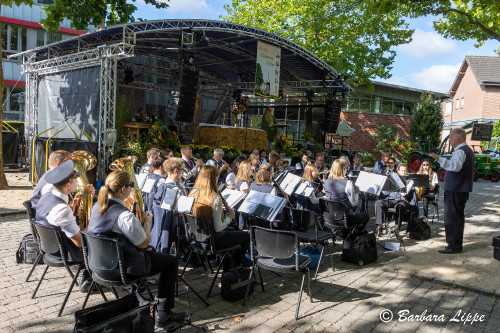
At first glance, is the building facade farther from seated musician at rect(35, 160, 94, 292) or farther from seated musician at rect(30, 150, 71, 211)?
seated musician at rect(35, 160, 94, 292)

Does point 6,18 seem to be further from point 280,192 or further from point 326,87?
point 280,192

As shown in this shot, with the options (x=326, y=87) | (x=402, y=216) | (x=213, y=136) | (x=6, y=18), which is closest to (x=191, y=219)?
(x=402, y=216)

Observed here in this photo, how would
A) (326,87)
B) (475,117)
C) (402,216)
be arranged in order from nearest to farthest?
(402,216) < (326,87) < (475,117)

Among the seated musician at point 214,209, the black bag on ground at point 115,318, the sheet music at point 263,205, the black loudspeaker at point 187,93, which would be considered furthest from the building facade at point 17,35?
the black bag on ground at point 115,318

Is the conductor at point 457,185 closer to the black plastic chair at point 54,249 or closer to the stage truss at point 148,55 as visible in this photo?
the black plastic chair at point 54,249

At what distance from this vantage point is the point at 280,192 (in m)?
7.01

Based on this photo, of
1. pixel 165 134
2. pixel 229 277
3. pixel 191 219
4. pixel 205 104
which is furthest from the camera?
pixel 205 104

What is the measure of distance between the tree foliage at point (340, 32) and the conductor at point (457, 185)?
50.1 ft

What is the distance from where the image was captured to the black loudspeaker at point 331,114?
54.5 feet

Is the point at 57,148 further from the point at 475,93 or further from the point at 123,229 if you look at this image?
the point at 475,93

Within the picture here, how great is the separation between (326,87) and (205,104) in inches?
270

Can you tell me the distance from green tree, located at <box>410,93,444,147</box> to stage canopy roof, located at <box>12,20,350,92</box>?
36.8 feet

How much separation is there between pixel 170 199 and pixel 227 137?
10315 millimetres

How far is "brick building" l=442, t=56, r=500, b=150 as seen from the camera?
101ft
